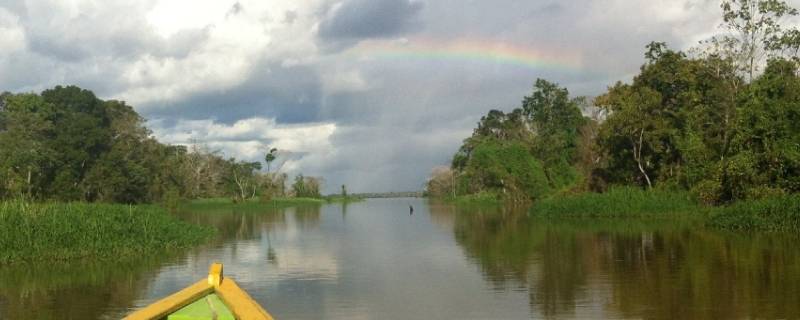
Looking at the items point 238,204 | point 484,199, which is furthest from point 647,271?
point 238,204

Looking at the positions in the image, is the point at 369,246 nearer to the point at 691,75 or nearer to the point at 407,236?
the point at 407,236

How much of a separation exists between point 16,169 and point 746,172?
4357 centimetres

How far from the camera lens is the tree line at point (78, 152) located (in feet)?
153

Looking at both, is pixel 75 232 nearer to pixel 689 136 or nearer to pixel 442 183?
pixel 689 136

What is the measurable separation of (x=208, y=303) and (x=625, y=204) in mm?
36358

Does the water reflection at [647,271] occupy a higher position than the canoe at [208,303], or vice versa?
the canoe at [208,303]

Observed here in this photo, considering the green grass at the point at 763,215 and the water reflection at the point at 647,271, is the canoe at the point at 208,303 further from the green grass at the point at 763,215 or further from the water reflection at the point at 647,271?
the green grass at the point at 763,215

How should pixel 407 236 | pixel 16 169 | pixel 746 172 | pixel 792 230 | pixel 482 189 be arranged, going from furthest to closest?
1. pixel 482 189
2. pixel 16 169
3. pixel 407 236
4. pixel 746 172
5. pixel 792 230

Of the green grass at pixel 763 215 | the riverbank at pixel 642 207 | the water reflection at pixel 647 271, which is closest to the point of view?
the water reflection at pixel 647 271

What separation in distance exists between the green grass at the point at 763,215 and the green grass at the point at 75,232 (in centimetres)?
2228

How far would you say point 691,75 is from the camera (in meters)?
43.0

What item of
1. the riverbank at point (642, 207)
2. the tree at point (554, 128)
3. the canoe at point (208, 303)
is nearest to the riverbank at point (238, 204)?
the tree at point (554, 128)

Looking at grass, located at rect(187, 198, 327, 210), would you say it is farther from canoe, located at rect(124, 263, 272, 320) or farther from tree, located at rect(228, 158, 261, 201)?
canoe, located at rect(124, 263, 272, 320)

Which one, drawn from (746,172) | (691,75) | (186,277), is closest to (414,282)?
(186,277)
